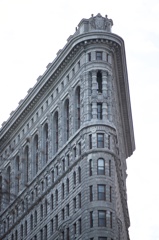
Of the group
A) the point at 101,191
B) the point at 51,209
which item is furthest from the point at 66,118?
the point at 101,191

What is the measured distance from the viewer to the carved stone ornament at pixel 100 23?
114 meters

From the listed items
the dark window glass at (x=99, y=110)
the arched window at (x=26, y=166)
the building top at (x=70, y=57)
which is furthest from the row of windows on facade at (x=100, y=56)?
the arched window at (x=26, y=166)

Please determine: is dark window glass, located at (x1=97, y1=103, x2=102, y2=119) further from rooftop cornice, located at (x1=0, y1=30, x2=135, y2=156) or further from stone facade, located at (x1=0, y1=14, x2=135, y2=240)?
rooftop cornice, located at (x1=0, y1=30, x2=135, y2=156)

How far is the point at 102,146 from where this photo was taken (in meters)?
104

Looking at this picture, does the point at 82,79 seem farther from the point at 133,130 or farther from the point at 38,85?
the point at 133,130

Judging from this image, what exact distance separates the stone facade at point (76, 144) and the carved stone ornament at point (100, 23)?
0.50ft

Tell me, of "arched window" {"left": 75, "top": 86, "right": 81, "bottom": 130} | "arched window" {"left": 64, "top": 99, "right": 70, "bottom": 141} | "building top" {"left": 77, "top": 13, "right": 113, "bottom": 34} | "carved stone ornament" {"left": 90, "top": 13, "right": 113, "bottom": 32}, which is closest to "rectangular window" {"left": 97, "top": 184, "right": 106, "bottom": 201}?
"arched window" {"left": 75, "top": 86, "right": 81, "bottom": 130}

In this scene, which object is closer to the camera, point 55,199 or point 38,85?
point 55,199

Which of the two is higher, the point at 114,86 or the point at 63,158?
the point at 114,86

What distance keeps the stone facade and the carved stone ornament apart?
0.15m

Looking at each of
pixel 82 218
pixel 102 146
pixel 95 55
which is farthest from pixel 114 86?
pixel 82 218

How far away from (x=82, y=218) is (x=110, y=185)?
593cm

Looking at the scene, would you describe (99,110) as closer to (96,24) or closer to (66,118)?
(66,118)

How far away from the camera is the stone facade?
333 ft
